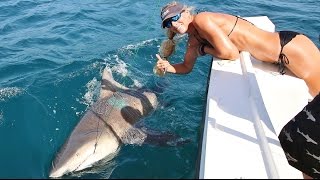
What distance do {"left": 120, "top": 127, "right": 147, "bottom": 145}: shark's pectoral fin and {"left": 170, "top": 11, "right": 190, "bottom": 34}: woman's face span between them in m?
1.52

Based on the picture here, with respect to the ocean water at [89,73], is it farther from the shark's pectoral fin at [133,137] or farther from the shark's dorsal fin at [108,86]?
the shark's dorsal fin at [108,86]

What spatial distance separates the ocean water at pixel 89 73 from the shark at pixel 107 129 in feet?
0.43

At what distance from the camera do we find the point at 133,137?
18.0ft

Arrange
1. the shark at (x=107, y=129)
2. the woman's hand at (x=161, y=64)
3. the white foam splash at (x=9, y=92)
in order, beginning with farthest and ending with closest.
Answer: the white foam splash at (x=9, y=92) < the woman's hand at (x=161, y=64) < the shark at (x=107, y=129)

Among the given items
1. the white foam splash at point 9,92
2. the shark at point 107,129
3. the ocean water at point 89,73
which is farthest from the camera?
the white foam splash at point 9,92

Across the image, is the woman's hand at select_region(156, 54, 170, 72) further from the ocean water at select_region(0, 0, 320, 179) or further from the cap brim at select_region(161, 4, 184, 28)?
the ocean water at select_region(0, 0, 320, 179)

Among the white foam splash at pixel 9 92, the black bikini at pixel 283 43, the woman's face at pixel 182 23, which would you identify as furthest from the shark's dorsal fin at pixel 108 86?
the black bikini at pixel 283 43

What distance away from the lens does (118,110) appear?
5938 millimetres

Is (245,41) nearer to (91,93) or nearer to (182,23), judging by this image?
(182,23)

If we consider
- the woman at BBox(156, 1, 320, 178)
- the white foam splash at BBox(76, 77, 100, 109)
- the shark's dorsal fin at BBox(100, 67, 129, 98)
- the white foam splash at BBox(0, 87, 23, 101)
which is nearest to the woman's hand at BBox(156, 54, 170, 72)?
the woman at BBox(156, 1, 320, 178)

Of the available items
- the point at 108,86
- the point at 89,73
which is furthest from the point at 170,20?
the point at 89,73

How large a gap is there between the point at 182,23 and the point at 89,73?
3030mm

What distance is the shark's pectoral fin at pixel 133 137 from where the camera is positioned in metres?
5.40

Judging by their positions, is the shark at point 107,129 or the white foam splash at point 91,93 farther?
the white foam splash at point 91,93
